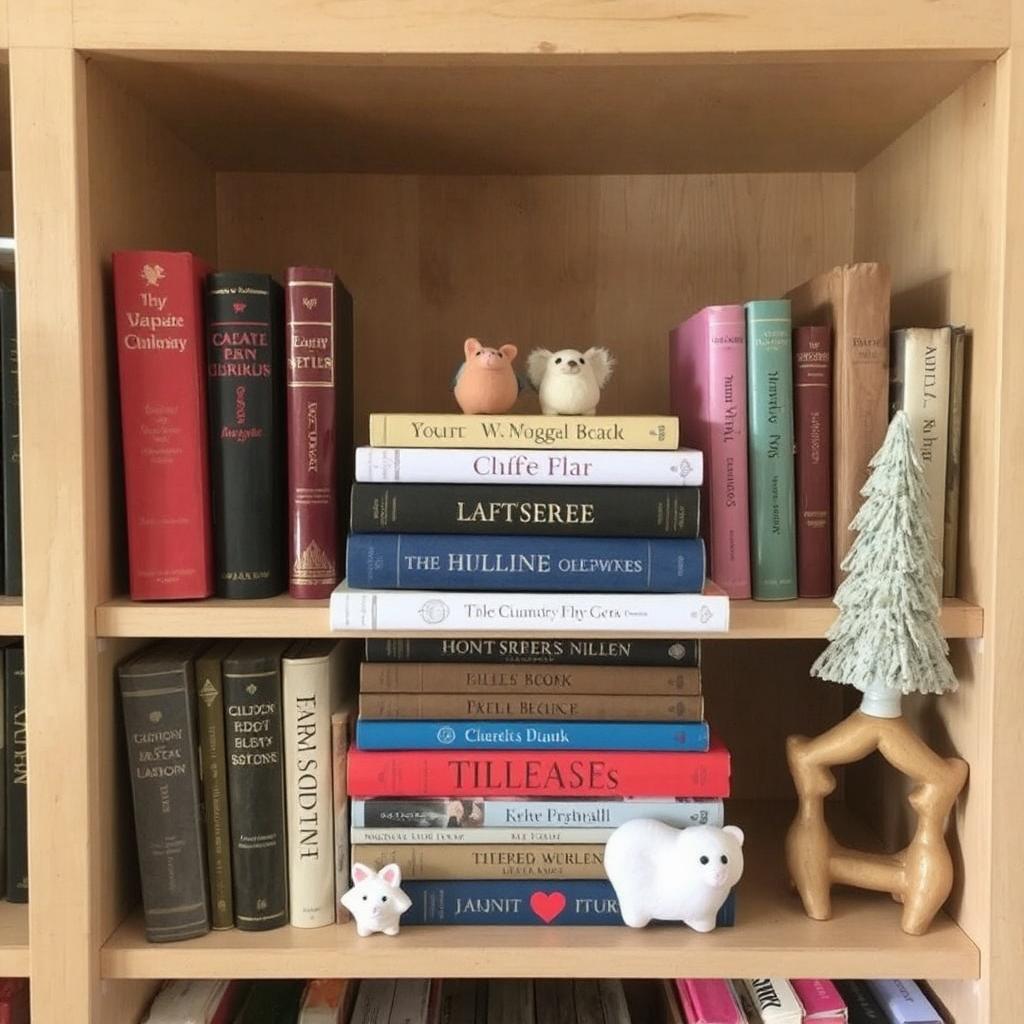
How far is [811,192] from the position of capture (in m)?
1.05

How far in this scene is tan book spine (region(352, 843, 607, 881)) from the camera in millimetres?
788

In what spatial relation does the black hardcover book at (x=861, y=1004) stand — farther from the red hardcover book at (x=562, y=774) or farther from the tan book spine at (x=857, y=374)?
the tan book spine at (x=857, y=374)

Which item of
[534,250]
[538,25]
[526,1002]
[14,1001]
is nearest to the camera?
[538,25]

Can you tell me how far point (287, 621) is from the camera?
29.0 inches

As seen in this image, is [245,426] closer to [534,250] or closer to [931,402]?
[534,250]

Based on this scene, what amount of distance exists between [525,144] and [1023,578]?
1.90ft

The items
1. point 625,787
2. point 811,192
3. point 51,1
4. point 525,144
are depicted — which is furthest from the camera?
point 811,192

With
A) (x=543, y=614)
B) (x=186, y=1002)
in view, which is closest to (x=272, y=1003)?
(x=186, y=1002)

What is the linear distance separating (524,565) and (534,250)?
1.47 feet

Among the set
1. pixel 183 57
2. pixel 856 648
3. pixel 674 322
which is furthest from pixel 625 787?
pixel 183 57

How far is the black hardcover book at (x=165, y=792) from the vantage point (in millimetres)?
760

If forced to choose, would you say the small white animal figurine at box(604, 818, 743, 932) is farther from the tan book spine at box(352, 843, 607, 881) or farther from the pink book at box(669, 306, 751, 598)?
the pink book at box(669, 306, 751, 598)

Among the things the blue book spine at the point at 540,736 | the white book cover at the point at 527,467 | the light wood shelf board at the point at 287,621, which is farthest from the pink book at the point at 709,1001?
the white book cover at the point at 527,467

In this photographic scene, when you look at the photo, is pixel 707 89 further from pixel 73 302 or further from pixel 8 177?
pixel 8 177
